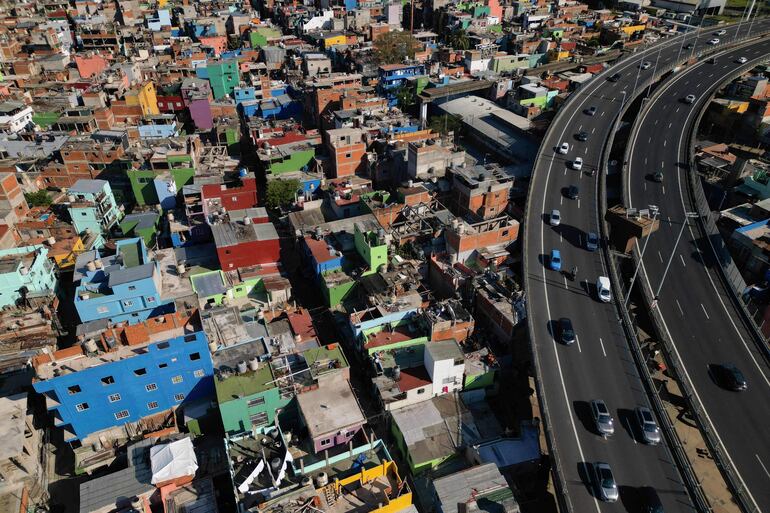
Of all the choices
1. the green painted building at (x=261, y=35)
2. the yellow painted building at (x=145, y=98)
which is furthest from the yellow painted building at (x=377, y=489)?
the green painted building at (x=261, y=35)

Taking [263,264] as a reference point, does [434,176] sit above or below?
above

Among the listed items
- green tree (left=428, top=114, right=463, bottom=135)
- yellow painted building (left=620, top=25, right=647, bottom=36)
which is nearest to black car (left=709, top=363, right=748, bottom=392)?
green tree (left=428, top=114, right=463, bottom=135)

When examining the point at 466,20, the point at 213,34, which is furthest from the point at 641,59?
the point at 213,34

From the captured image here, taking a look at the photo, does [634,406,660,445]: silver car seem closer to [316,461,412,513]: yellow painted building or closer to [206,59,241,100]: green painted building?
[316,461,412,513]: yellow painted building

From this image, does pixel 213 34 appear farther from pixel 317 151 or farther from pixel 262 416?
pixel 262 416

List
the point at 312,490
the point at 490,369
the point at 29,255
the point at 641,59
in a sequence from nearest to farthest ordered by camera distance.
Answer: the point at 312,490
the point at 490,369
the point at 29,255
the point at 641,59

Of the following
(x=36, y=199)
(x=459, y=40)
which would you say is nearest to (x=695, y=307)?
(x=36, y=199)

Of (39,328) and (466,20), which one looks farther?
(466,20)
